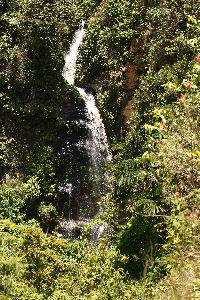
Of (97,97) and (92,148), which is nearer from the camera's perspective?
(92,148)

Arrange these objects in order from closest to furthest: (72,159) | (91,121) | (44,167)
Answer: (44,167), (72,159), (91,121)

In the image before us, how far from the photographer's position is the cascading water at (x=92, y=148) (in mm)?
9430

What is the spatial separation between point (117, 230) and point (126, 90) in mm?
4754

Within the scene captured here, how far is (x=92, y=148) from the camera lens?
1007 centimetres

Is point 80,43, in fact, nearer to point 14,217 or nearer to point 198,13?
point 198,13

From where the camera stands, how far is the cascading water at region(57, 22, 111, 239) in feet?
30.9

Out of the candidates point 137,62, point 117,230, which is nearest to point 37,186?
point 117,230

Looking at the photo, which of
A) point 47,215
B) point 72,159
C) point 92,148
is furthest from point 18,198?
point 92,148

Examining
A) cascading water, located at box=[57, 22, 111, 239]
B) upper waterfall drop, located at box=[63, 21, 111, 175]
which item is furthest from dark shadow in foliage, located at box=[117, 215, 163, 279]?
upper waterfall drop, located at box=[63, 21, 111, 175]

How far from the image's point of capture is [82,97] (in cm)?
1067

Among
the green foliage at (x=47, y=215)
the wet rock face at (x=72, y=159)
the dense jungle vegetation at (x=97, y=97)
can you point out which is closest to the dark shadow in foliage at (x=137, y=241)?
the dense jungle vegetation at (x=97, y=97)

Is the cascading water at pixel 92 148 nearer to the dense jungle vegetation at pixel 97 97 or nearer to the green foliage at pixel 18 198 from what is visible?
the dense jungle vegetation at pixel 97 97

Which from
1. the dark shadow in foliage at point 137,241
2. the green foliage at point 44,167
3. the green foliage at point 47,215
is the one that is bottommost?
the dark shadow in foliage at point 137,241

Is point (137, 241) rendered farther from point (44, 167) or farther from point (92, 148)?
point (44, 167)
